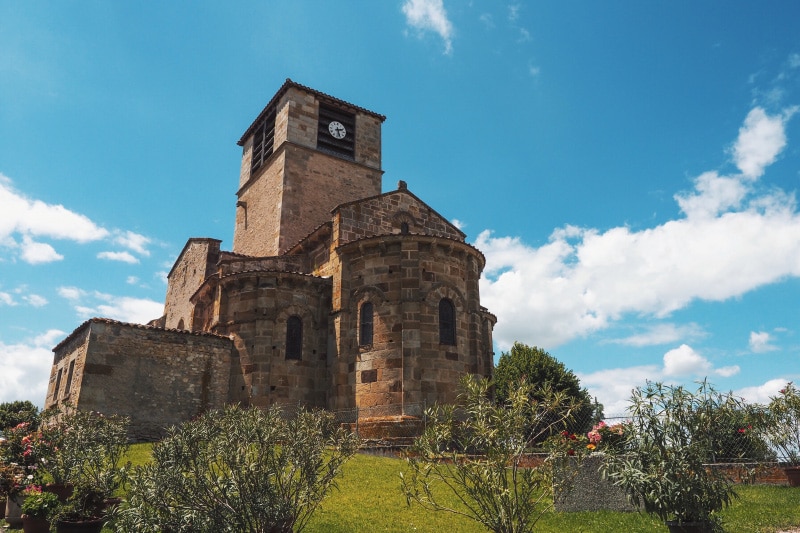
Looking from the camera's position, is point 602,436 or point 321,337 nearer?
point 602,436

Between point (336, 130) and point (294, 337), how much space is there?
1389 centimetres

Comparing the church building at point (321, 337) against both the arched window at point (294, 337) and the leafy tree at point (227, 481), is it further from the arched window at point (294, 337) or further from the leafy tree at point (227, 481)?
the leafy tree at point (227, 481)

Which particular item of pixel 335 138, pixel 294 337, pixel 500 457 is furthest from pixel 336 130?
pixel 500 457

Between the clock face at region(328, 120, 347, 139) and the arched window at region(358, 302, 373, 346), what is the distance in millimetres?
13420

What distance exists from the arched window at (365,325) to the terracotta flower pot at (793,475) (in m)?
11.4

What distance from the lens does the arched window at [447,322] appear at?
18094 mm

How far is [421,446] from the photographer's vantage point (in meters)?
6.77

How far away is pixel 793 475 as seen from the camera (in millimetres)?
12039

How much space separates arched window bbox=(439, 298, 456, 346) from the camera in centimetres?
1809

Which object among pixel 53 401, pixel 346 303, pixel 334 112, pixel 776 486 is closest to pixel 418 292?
pixel 346 303

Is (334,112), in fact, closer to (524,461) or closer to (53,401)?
(53,401)

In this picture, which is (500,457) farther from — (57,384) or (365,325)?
(57,384)

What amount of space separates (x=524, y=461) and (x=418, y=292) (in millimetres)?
6547

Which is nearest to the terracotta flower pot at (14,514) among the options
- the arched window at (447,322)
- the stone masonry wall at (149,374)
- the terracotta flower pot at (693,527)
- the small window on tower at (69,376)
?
the stone masonry wall at (149,374)
